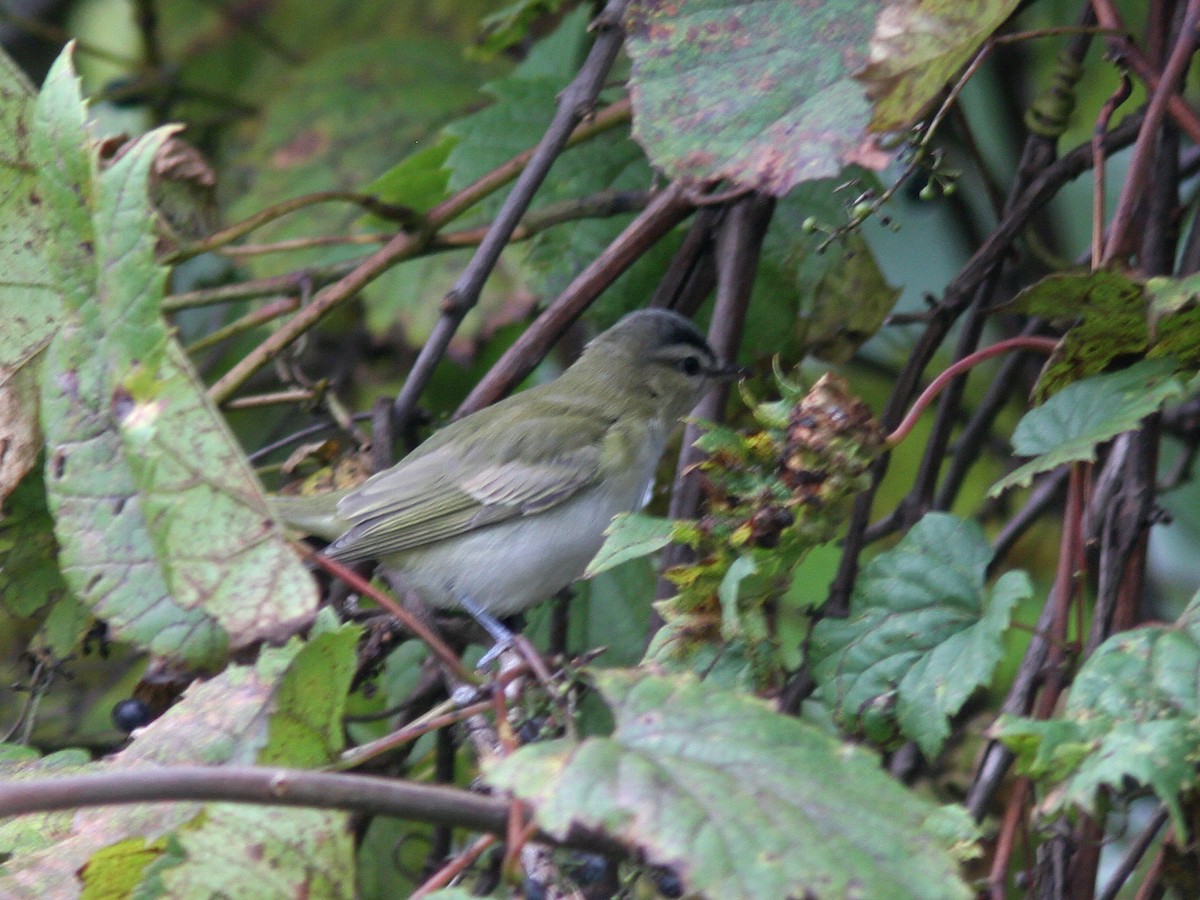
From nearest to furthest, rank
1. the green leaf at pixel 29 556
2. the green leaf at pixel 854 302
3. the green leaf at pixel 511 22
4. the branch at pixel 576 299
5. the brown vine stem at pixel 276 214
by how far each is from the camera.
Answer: the green leaf at pixel 29 556
the branch at pixel 576 299
the brown vine stem at pixel 276 214
the green leaf at pixel 854 302
the green leaf at pixel 511 22

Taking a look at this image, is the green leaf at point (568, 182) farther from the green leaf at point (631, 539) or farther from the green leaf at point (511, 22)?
the green leaf at point (631, 539)

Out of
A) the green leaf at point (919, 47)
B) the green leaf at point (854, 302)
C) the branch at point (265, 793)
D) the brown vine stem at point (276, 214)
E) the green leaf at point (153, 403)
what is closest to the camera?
the branch at point (265, 793)

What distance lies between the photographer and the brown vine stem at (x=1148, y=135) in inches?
74.2

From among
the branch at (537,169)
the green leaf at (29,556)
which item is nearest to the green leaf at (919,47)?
the branch at (537,169)

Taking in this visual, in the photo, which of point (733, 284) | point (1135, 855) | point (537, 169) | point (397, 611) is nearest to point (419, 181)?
point (537, 169)

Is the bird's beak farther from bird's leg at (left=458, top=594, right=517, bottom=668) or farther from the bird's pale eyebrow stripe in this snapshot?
bird's leg at (left=458, top=594, right=517, bottom=668)

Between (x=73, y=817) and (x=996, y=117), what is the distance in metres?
3.24

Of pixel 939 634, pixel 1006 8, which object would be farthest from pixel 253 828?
pixel 1006 8

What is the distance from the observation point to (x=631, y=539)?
1764 millimetres

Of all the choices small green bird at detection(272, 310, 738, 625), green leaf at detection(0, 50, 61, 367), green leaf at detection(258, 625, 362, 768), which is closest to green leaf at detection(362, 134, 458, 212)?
small green bird at detection(272, 310, 738, 625)

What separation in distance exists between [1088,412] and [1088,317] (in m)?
0.13

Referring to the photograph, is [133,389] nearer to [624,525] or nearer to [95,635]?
[624,525]

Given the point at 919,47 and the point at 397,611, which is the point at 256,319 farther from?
the point at 919,47

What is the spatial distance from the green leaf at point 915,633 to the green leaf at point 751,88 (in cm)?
54
